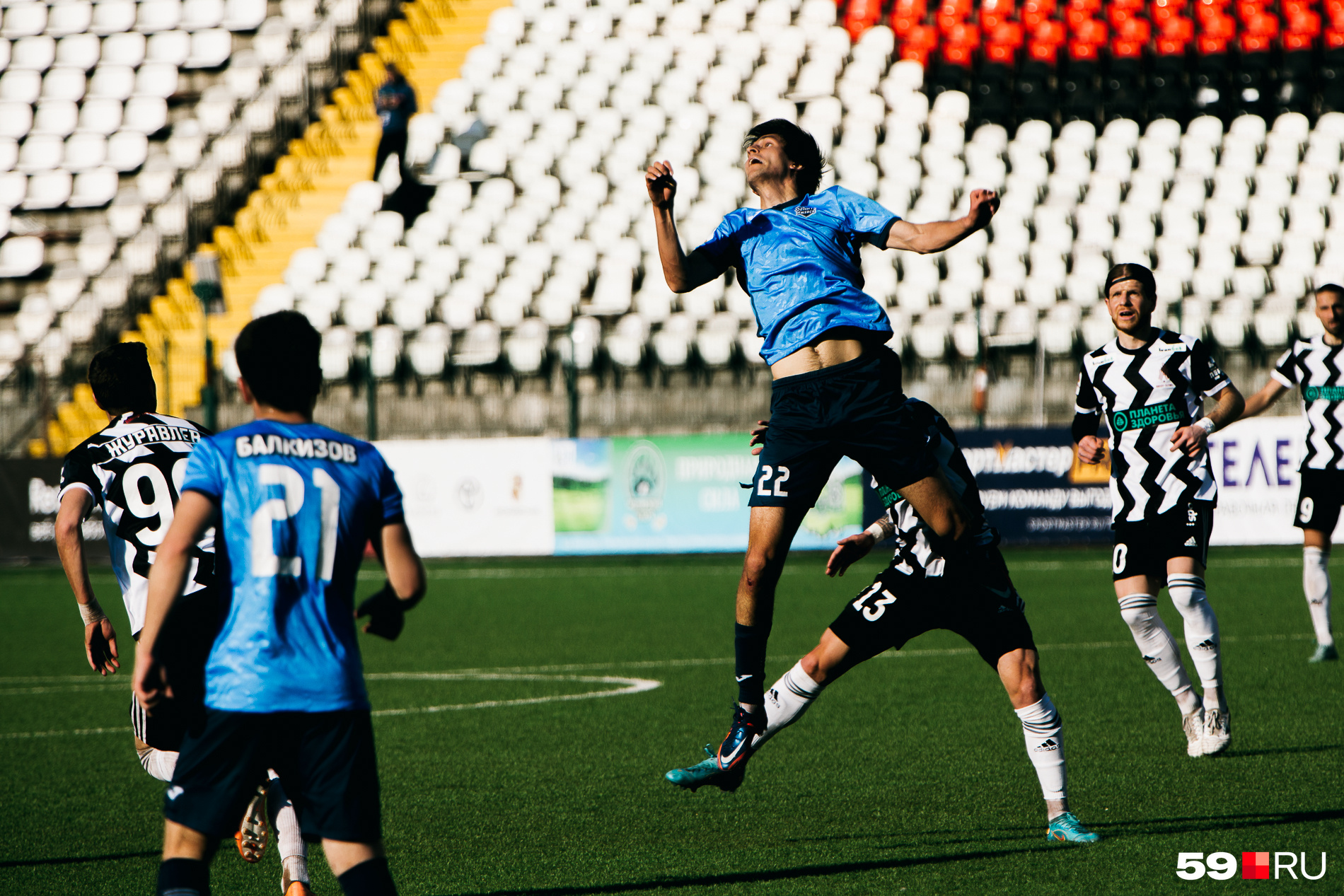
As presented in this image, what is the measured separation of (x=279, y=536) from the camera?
331 centimetres

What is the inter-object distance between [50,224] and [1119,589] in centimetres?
2334

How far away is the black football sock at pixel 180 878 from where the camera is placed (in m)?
3.32

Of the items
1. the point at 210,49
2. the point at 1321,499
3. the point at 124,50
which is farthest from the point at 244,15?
the point at 1321,499

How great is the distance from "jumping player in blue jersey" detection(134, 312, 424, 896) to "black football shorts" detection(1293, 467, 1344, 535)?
7.66 meters

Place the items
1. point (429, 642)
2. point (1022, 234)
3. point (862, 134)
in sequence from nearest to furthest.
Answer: point (429, 642) → point (1022, 234) → point (862, 134)

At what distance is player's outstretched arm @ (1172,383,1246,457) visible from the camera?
21.1 ft

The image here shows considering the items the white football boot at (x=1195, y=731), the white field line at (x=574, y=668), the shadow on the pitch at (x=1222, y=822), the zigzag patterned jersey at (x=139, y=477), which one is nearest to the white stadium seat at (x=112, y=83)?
the white field line at (x=574, y=668)

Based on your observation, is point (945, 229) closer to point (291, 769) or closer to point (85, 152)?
point (291, 769)

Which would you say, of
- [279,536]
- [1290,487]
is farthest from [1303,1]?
[279,536]

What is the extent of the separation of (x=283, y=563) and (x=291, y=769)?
1.47ft

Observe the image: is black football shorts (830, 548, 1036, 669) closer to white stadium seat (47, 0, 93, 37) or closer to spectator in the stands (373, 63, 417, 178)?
spectator in the stands (373, 63, 417, 178)

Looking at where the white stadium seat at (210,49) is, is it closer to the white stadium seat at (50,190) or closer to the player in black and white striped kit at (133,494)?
the white stadium seat at (50,190)

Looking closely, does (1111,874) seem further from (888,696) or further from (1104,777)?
(888,696)

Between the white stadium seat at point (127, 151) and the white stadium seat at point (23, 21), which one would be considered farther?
the white stadium seat at point (23, 21)
